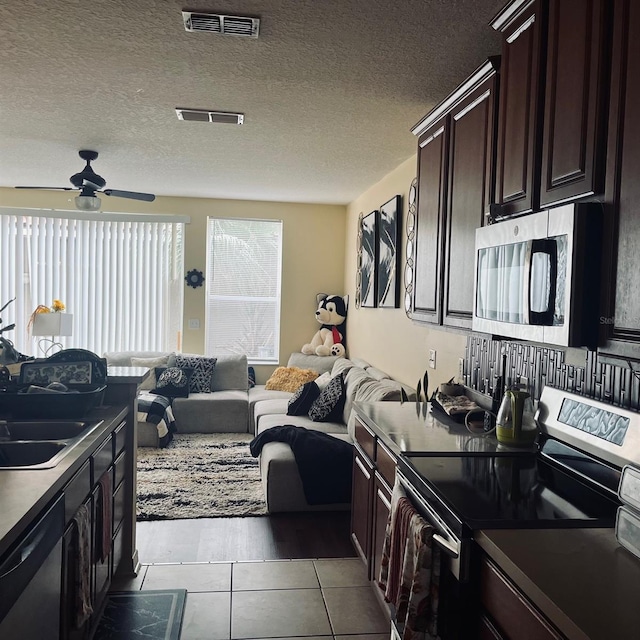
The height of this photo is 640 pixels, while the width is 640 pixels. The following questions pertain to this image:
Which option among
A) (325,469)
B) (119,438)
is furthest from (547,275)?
(325,469)

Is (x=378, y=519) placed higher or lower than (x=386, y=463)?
lower

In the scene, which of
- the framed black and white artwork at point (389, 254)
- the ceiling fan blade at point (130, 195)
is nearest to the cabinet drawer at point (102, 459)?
the ceiling fan blade at point (130, 195)

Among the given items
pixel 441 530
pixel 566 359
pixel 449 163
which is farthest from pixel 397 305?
pixel 441 530

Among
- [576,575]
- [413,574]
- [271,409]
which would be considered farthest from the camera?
[271,409]

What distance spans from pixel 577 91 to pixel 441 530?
1241 millimetres

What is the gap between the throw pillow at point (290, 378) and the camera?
616 centimetres

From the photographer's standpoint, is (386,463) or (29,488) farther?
(386,463)

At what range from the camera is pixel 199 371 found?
6.19 m

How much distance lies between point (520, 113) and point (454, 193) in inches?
25.2

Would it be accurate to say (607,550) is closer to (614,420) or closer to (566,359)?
(614,420)

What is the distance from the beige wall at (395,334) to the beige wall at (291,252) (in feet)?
0.98

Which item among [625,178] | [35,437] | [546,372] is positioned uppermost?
[625,178]

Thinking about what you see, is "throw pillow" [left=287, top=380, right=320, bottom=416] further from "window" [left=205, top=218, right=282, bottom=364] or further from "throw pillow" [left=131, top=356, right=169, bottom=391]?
"window" [left=205, top=218, right=282, bottom=364]

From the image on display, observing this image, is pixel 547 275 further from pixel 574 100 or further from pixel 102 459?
pixel 102 459
